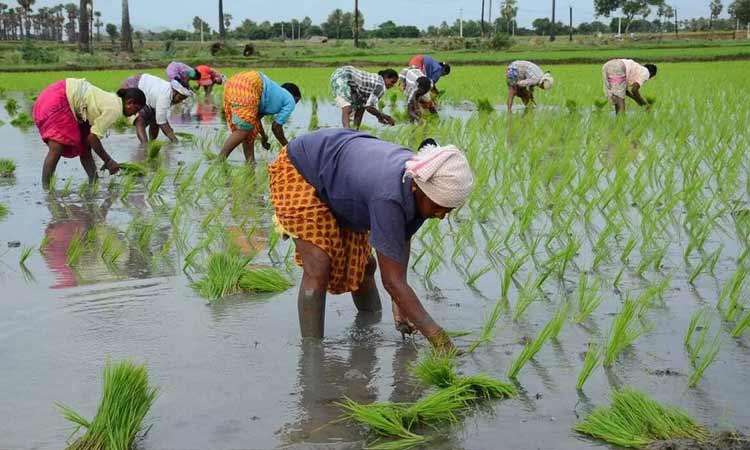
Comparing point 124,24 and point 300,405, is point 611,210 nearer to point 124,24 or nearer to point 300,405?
point 300,405

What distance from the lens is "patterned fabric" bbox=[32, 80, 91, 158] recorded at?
21.2 feet

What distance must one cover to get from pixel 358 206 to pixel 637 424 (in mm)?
1100

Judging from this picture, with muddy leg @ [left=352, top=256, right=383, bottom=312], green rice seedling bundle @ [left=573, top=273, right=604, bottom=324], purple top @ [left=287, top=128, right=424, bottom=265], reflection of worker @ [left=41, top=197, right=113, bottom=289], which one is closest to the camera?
purple top @ [left=287, top=128, right=424, bottom=265]

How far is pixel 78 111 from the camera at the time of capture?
6480mm

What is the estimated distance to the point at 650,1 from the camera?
66.1 m

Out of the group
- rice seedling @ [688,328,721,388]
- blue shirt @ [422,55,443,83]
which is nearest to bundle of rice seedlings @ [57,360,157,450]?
rice seedling @ [688,328,721,388]

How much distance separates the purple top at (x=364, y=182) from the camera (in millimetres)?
2896

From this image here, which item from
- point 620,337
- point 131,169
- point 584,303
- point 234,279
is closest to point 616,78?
point 131,169

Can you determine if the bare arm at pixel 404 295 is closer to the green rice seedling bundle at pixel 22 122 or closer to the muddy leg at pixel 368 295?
the muddy leg at pixel 368 295

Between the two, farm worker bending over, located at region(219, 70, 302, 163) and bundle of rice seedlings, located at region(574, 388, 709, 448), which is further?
farm worker bending over, located at region(219, 70, 302, 163)

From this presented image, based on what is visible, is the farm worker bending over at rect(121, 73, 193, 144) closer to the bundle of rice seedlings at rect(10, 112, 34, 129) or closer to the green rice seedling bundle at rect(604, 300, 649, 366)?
the bundle of rice seedlings at rect(10, 112, 34, 129)

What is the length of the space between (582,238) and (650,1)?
215 ft

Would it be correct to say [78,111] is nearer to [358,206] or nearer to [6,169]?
[6,169]

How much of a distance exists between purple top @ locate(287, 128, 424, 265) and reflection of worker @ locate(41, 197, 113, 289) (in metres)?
1.66
